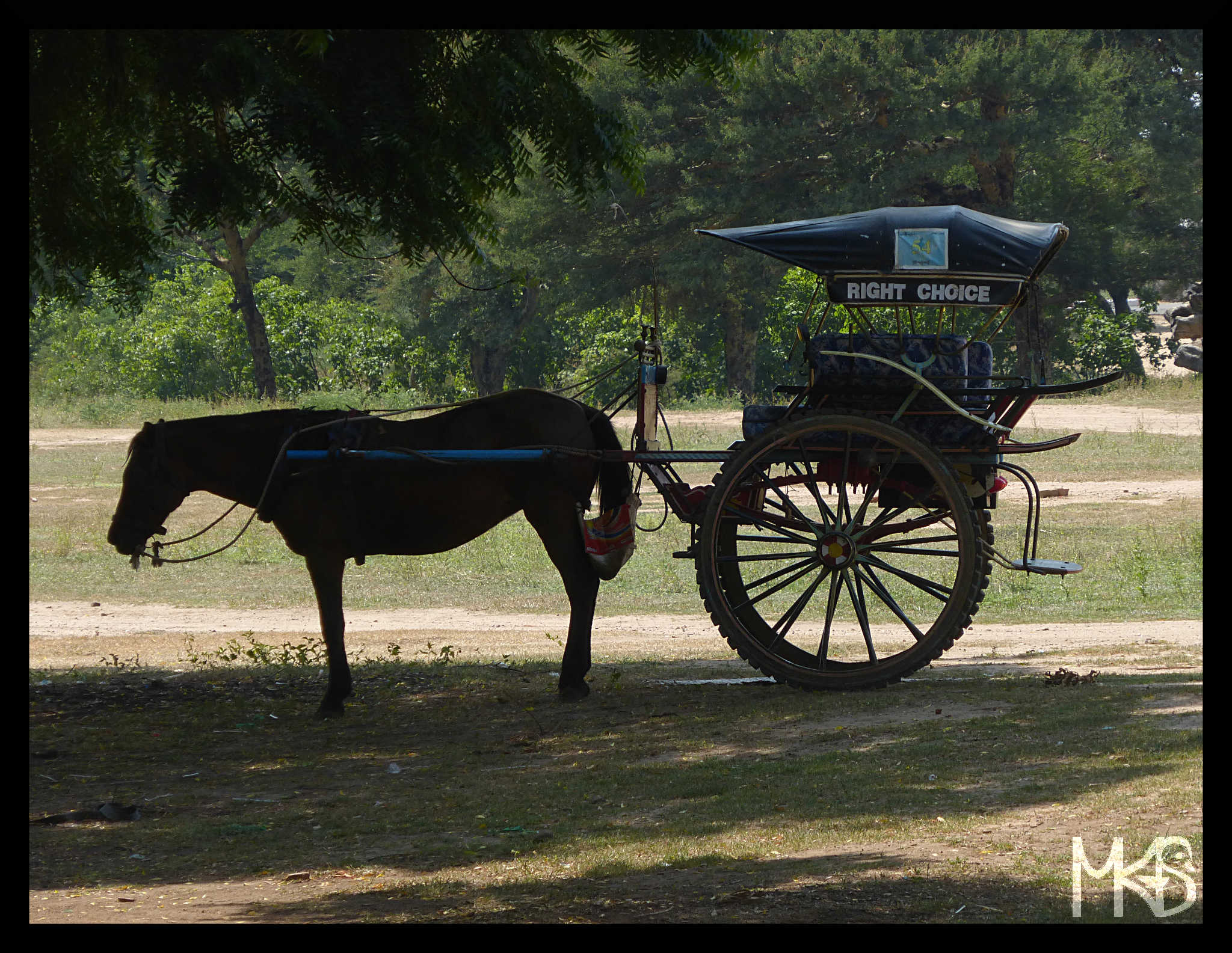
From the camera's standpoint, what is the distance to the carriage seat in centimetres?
880

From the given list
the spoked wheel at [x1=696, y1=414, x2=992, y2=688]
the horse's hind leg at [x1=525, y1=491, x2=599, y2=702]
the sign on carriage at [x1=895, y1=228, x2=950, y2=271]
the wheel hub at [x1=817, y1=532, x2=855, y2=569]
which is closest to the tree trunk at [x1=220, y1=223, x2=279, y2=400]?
the horse's hind leg at [x1=525, y1=491, x2=599, y2=702]

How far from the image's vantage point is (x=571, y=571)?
9.34 metres

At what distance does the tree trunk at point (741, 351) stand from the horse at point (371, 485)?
32.5 metres

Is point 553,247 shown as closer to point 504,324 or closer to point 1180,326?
point 504,324

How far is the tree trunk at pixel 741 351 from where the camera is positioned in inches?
1646

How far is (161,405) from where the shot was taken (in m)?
40.8

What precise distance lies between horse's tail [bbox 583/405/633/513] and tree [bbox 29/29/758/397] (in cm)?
139

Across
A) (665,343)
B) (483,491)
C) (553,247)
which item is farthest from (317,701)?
(665,343)

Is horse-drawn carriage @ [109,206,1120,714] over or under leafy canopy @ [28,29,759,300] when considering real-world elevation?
under

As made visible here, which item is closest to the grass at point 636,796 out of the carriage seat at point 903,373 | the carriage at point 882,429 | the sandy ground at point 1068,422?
the carriage at point 882,429

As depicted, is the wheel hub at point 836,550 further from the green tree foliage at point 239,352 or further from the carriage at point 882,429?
the green tree foliage at point 239,352

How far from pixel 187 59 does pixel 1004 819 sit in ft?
20.0

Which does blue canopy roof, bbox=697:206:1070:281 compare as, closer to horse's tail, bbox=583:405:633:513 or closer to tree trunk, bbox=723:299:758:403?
horse's tail, bbox=583:405:633:513

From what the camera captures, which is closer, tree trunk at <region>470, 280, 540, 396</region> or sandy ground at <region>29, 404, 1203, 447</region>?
sandy ground at <region>29, 404, 1203, 447</region>
